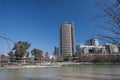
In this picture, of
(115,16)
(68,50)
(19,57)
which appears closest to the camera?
(115,16)

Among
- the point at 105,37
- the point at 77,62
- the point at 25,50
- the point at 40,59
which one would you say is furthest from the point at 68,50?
the point at 105,37

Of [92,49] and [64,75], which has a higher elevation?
[92,49]

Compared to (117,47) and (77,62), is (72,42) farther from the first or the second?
(117,47)

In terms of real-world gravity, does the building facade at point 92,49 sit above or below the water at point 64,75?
above

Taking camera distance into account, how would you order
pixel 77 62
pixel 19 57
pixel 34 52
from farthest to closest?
pixel 77 62 < pixel 34 52 < pixel 19 57

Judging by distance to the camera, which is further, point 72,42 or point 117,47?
point 72,42

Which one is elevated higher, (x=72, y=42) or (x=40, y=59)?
(x=72, y=42)

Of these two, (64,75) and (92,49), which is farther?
(64,75)

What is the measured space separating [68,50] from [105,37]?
468ft

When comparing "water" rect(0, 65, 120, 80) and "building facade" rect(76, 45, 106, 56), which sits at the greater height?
"building facade" rect(76, 45, 106, 56)

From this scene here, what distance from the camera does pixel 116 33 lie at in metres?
2.37

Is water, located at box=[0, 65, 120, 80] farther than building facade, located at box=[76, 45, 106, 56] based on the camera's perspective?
Yes

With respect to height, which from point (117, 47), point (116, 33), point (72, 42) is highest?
point (72, 42)

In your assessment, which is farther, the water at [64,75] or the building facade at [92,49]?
the water at [64,75]
